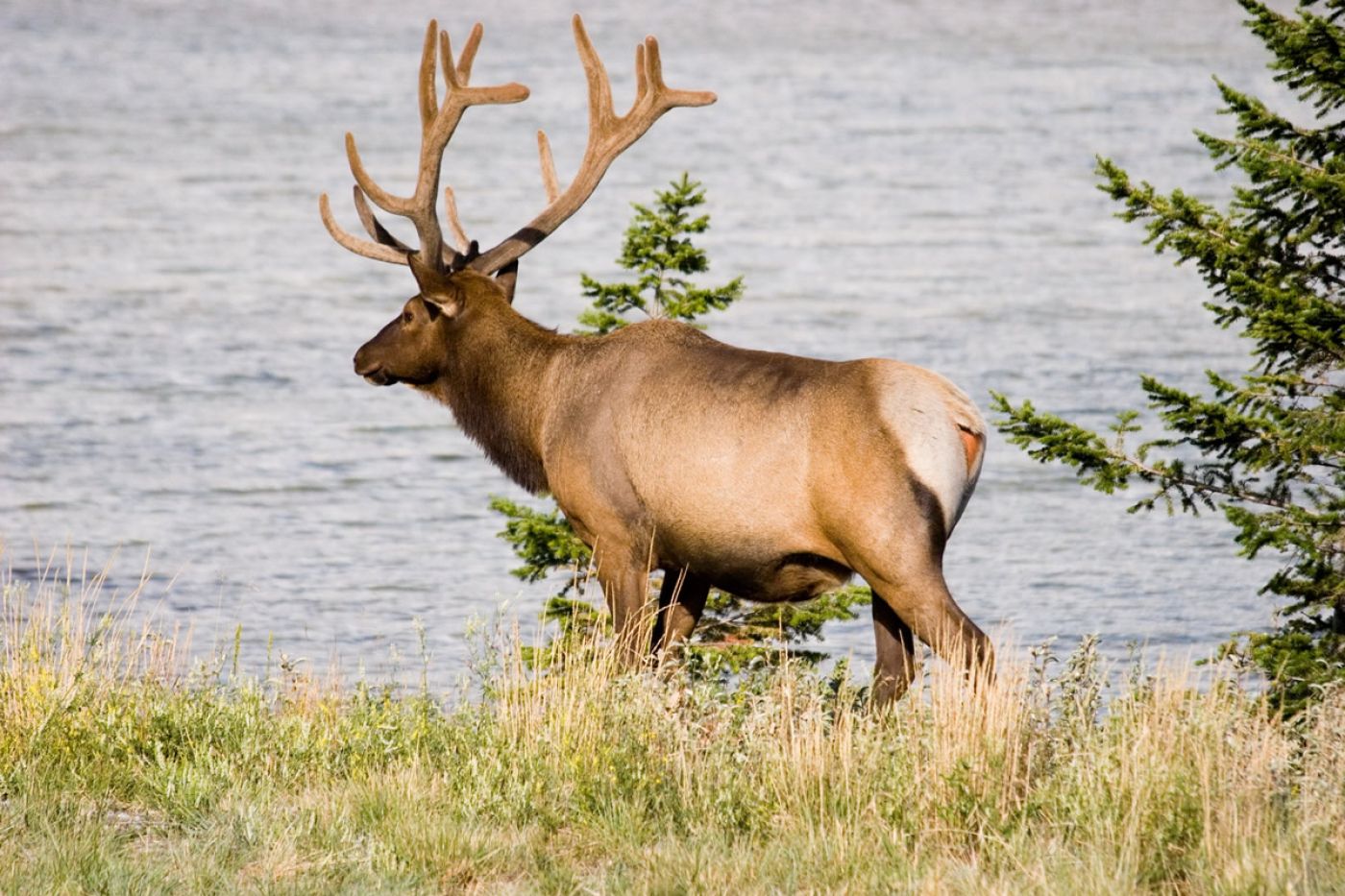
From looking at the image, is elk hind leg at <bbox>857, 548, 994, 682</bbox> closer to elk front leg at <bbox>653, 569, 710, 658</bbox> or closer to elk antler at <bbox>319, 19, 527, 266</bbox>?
elk front leg at <bbox>653, 569, 710, 658</bbox>

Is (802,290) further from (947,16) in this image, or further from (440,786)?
(947,16)

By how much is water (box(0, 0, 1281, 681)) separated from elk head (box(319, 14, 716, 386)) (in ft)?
8.15

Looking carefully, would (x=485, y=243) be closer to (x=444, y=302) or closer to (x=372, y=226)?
(x=372, y=226)

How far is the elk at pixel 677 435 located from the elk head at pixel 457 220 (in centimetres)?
1

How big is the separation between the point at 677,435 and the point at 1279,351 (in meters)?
2.93

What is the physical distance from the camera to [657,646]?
9859mm

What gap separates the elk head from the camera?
10422 millimetres

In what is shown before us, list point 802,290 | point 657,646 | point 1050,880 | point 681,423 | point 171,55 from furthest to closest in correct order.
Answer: point 171,55 → point 802,290 → point 657,646 → point 681,423 → point 1050,880

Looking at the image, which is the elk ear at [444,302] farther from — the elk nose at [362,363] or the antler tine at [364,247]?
the elk nose at [362,363]

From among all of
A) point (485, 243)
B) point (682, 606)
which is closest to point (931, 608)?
point (682, 606)

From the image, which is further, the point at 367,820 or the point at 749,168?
the point at 749,168

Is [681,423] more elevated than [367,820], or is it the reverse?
[681,423]

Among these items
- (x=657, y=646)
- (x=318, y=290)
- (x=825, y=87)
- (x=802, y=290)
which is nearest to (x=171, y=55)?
(x=825, y=87)

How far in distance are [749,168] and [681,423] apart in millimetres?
35978
